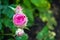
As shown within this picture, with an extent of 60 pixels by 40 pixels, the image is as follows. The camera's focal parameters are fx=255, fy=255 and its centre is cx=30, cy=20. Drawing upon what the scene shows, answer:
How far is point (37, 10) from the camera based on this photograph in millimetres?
2709

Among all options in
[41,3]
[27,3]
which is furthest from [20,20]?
[41,3]

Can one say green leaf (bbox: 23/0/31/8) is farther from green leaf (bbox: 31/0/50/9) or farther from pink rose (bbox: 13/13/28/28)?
pink rose (bbox: 13/13/28/28)

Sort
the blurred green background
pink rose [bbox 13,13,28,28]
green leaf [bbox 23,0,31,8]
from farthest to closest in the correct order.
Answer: green leaf [bbox 23,0,31,8]
the blurred green background
pink rose [bbox 13,13,28,28]

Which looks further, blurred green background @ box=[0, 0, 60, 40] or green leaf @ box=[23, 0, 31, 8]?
green leaf @ box=[23, 0, 31, 8]

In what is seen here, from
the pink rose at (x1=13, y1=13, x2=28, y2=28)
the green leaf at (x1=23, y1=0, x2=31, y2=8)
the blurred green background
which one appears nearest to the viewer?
the pink rose at (x1=13, y1=13, x2=28, y2=28)

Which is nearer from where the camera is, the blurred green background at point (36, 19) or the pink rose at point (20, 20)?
the pink rose at point (20, 20)

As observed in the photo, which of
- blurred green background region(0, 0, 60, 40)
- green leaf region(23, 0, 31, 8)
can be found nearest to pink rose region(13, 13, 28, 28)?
blurred green background region(0, 0, 60, 40)

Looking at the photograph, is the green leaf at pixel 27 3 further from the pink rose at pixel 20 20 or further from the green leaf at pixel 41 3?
the pink rose at pixel 20 20

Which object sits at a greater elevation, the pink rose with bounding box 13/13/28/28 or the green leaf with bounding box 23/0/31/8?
the green leaf with bounding box 23/0/31/8

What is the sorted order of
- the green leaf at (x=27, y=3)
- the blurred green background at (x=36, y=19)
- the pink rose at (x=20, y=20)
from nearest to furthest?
the pink rose at (x=20, y=20)
the blurred green background at (x=36, y=19)
the green leaf at (x=27, y=3)

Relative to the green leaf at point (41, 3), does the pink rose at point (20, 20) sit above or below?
below

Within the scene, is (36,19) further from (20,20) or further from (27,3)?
(20,20)

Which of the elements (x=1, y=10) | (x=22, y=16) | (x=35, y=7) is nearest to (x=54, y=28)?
(x=35, y=7)

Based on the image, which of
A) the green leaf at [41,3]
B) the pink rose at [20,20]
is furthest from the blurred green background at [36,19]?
the pink rose at [20,20]
